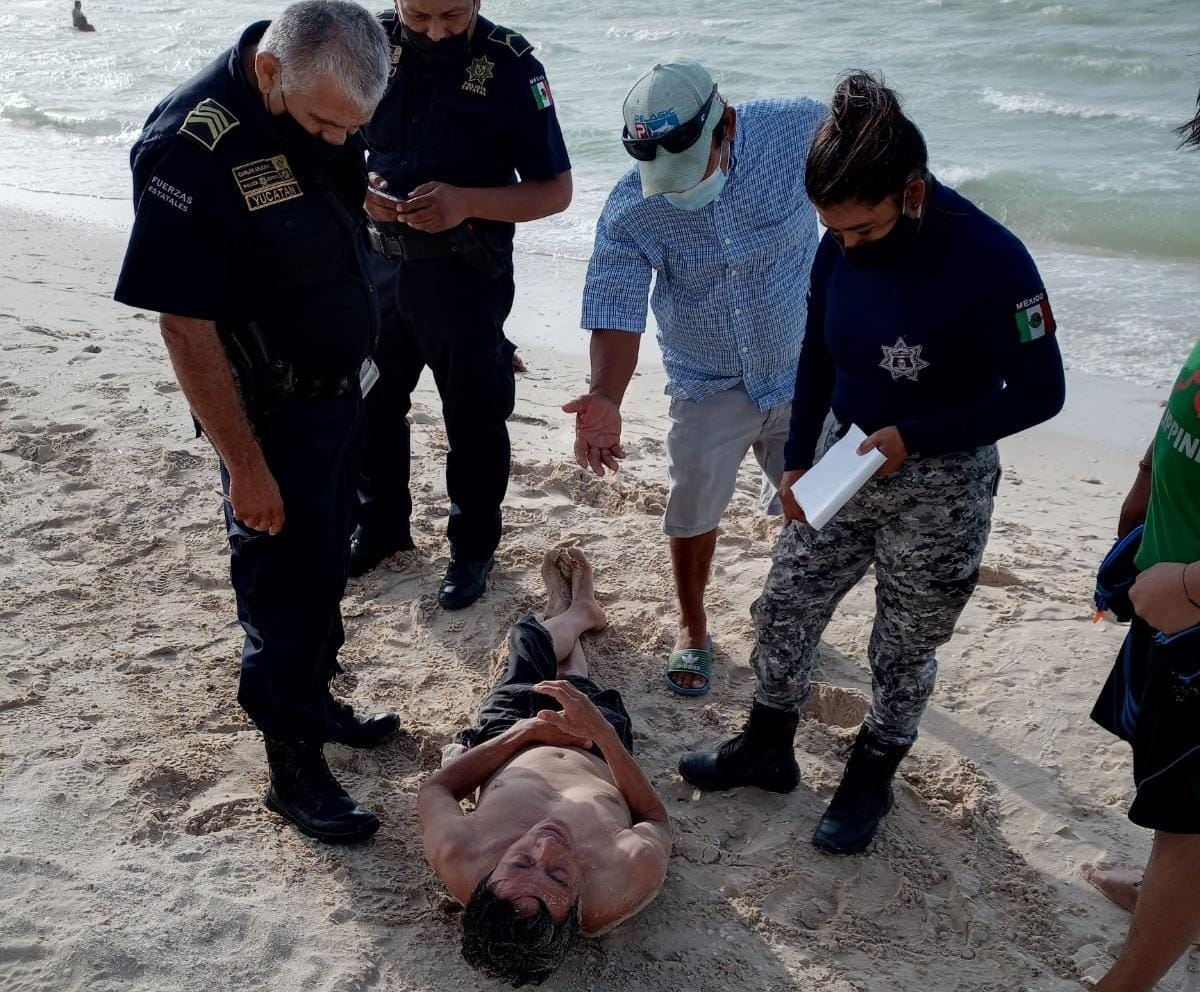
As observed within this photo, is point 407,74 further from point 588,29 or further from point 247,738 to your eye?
point 588,29

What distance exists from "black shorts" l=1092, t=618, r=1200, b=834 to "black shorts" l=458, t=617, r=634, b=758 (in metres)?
1.36

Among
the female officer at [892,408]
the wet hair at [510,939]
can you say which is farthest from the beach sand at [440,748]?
the female officer at [892,408]

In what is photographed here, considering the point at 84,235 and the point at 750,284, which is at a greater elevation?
the point at 750,284

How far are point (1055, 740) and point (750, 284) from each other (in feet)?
5.57

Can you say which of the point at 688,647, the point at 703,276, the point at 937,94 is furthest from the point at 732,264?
the point at 937,94

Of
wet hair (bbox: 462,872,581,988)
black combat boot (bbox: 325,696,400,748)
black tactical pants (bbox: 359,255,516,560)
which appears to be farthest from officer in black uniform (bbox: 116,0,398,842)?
black tactical pants (bbox: 359,255,516,560)

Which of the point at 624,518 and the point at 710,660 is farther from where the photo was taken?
the point at 624,518

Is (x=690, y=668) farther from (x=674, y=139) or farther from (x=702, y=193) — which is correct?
(x=674, y=139)

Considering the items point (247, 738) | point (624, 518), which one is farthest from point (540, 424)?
point (247, 738)

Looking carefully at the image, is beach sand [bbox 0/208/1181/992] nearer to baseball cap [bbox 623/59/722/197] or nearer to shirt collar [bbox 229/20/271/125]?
baseball cap [bbox 623/59/722/197]

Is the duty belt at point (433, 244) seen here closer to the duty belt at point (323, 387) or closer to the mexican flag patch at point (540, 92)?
the mexican flag patch at point (540, 92)

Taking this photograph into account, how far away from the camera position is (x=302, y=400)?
9.28 feet

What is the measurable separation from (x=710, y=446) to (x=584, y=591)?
82 centimetres

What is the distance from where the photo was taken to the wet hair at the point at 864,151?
2.47 m
